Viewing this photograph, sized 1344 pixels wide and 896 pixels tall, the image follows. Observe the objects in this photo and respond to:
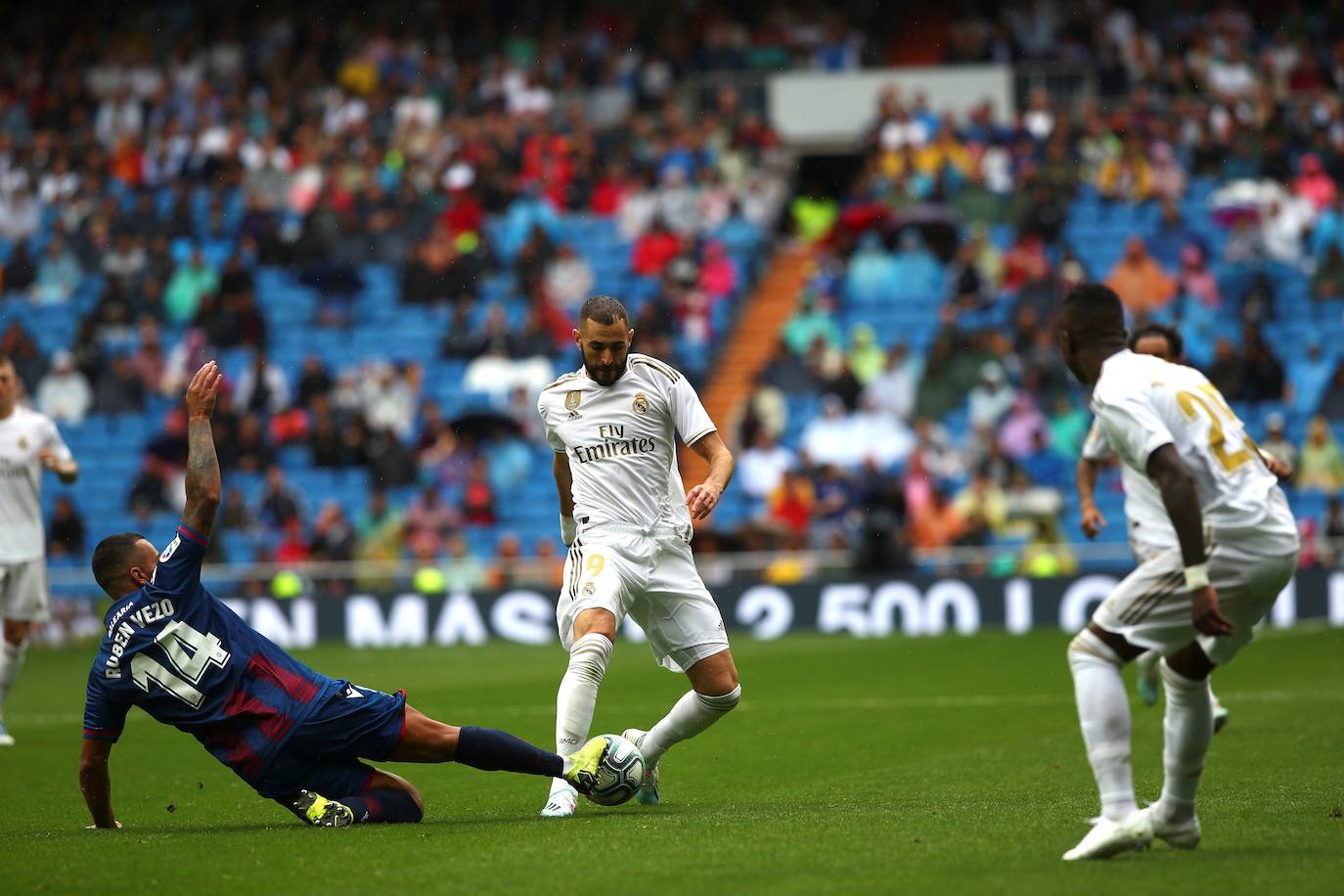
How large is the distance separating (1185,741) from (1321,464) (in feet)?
54.1

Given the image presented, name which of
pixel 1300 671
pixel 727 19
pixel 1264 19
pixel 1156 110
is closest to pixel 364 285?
pixel 727 19

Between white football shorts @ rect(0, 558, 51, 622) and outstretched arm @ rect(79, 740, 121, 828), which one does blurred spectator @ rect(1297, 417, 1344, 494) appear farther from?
outstretched arm @ rect(79, 740, 121, 828)

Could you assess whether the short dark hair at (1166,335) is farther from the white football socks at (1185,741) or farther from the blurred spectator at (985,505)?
the blurred spectator at (985,505)

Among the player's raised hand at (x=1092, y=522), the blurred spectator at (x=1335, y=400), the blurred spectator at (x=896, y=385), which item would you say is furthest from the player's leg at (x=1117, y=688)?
the blurred spectator at (x=896, y=385)

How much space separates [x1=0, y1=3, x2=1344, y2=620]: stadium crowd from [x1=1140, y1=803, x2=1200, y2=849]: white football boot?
13172 mm

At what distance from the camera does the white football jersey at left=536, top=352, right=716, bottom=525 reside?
8328 mm

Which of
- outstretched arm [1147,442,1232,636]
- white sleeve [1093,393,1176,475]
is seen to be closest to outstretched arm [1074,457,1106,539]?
white sleeve [1093,393,1176,475]

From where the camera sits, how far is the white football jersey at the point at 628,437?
833 centimetres

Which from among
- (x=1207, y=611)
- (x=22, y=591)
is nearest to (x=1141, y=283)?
(x=22, y=591)

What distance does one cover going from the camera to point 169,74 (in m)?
33.0

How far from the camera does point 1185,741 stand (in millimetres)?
6426

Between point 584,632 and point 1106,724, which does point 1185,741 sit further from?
point 584,632

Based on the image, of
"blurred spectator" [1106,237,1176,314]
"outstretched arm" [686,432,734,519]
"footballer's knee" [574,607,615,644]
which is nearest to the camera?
"outstretched arm" [686,432,734,519]

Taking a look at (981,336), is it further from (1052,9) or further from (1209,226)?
(1052,9)
